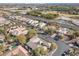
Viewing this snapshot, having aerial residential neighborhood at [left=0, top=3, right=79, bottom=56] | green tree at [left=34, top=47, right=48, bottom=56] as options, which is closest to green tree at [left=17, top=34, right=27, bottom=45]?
aerial residential neighborhood at [left=0, top=3, right=79, bottom=56]

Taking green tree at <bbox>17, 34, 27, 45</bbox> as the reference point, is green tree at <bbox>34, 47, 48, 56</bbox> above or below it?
below

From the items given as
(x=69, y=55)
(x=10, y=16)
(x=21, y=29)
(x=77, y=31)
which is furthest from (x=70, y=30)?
(x=10, y=16)

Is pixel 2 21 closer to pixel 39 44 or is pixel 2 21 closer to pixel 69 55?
pixel 39 44

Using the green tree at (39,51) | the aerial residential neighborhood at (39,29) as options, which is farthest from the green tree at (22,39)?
the green tree at (39,51)

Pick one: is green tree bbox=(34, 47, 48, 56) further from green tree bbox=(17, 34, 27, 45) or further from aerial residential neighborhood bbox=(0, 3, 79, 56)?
green tree bbox=(17, 34, 27, 45)

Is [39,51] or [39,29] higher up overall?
[39,29]

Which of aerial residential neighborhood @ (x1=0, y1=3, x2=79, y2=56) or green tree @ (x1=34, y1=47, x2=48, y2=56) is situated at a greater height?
aerial residential neighborhood @ (x1=0, y1=3, x2=79, y2=56)

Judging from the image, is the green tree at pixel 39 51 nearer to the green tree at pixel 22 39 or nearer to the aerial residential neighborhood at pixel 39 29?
the aerial residential neighborhood at pixel 39 29

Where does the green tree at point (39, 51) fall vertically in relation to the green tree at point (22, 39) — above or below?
below
